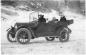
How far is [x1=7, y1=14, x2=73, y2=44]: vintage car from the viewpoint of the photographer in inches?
386

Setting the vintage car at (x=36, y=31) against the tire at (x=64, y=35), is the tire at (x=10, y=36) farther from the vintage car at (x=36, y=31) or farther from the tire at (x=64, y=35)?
the tire at (x=64, y=35)

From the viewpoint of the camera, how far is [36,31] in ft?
Result: 33.3

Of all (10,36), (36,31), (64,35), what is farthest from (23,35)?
(64,35)

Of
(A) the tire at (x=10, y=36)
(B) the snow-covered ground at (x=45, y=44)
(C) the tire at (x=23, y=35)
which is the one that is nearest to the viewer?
(B) the snow-covered ground at (x=45, y=44)

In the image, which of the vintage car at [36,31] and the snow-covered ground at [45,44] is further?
the vintage car at [36,31]

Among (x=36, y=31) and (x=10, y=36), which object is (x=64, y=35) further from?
(x=10, y=36)

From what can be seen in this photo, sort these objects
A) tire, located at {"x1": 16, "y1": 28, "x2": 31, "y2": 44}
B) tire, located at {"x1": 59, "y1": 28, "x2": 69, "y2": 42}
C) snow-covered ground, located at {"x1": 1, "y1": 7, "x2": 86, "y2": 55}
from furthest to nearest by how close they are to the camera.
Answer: tire, located at {"x1": 59, "y1": 28, "x2": 69, "y2": 42}, tire, located at {"x1": 16, "y1": 28, "x2": 31, "y2": 44}, snow-covered ground, located at {"x1": 1, "y1": 7, "x2": 86, "y2": 55}

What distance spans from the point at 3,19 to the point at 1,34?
2.85 m

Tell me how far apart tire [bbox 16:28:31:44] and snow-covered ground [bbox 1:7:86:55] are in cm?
22

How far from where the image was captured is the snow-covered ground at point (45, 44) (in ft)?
26.7

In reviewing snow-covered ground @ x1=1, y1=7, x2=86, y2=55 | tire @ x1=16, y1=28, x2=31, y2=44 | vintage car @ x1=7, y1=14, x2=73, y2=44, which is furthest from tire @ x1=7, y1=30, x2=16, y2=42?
tire @ x1=16, y1=28, x2=31, y2=44

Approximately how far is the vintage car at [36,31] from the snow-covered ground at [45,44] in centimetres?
30

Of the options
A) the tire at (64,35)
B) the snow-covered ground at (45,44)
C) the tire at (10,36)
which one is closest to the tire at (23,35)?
the snow-covered ground at (45,44)

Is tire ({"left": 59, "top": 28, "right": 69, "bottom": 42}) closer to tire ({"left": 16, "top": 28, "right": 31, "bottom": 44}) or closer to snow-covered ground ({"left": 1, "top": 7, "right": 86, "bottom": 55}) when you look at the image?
snow-covered ground ({"left": 1, "top": 7, "right": 86, "bottom": 55})
